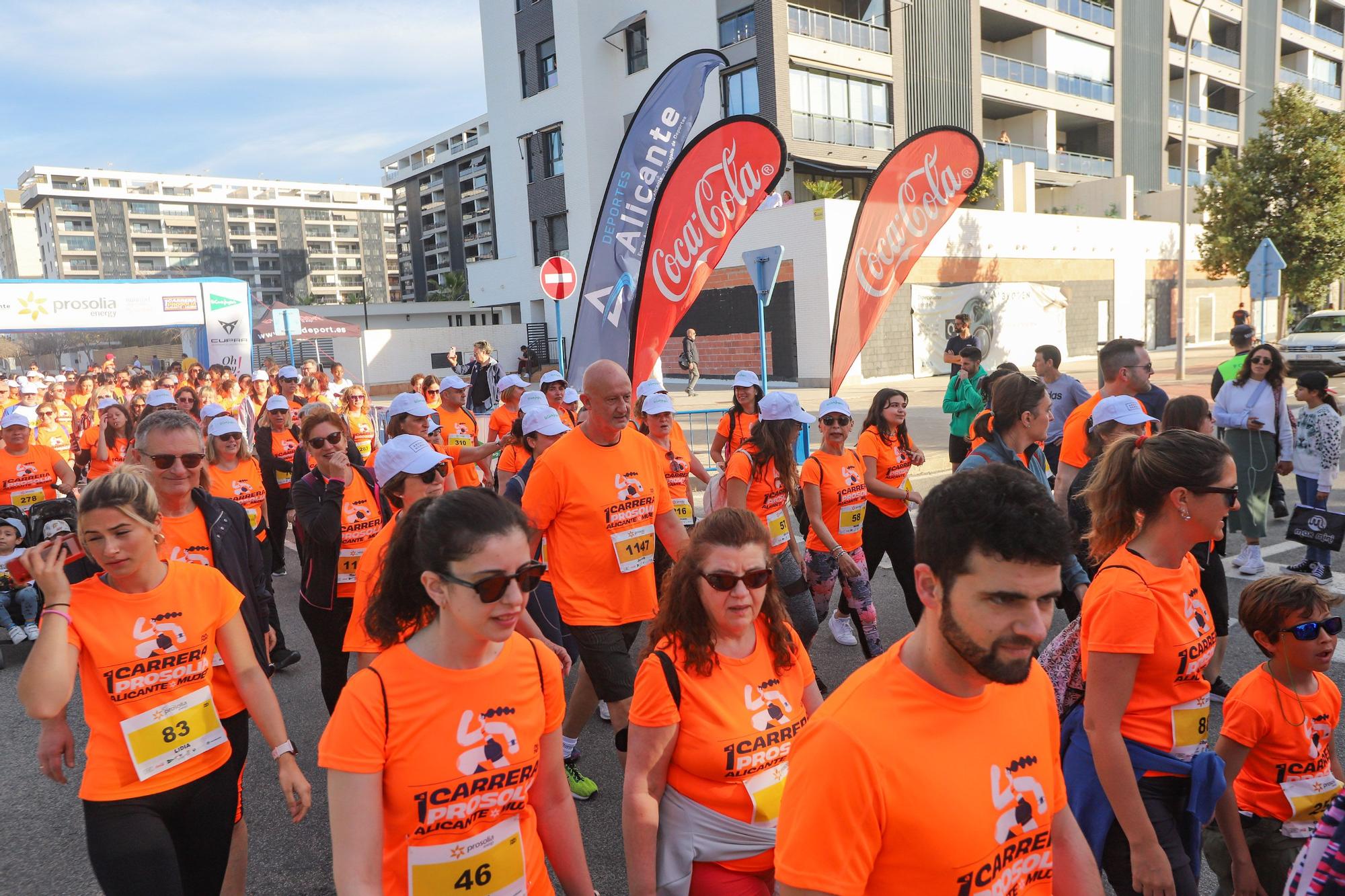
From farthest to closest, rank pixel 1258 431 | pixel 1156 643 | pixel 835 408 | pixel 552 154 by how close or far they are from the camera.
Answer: pixel 552 154 → pixel 1258 431 → pixel 835 408 → pixel 1156 643

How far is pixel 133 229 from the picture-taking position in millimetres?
121312

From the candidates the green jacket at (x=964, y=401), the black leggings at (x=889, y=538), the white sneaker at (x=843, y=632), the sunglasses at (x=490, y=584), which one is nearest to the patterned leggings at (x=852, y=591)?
the black leggings at (x=889, y=538)

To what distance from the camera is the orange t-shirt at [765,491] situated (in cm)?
538

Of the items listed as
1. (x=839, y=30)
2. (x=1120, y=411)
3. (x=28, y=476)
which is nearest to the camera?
(x=1120, y=411)

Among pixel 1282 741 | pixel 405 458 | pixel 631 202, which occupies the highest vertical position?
pixel 631 202

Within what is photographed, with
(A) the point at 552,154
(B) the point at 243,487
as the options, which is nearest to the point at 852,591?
(B) the point at 243,487

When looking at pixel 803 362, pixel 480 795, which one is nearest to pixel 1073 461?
pixel 480 795

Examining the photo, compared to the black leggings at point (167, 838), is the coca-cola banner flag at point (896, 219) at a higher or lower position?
higher

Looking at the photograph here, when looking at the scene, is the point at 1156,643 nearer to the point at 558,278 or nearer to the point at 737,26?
the point at 558,278

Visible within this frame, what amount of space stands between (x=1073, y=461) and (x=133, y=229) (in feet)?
467

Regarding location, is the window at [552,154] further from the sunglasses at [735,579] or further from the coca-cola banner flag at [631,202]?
the sunglasses at [735,579]

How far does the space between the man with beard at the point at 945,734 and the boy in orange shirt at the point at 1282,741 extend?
4.97ft

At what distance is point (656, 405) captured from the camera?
6969 millimetres

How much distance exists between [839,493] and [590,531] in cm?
202
